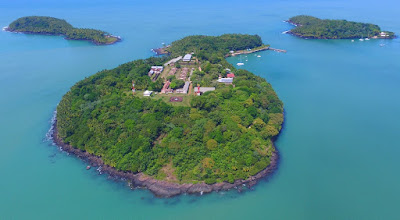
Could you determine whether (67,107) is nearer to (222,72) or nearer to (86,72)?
(86,72)

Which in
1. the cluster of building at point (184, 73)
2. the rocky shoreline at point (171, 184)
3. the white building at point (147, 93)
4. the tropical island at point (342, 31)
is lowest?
the rocky shoreline at point (171, 184)

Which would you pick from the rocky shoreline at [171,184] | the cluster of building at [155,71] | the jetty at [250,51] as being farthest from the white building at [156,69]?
the rocky shoreline at [171,184]

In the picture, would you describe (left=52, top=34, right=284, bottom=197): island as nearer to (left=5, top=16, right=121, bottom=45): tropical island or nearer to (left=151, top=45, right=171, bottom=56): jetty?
(left=151, top=45, right=171, bottom=56): jetty

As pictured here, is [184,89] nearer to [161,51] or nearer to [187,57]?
[187,57]

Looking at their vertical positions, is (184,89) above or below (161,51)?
below

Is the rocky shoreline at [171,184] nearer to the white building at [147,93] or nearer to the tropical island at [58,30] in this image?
the white building at [147,93]

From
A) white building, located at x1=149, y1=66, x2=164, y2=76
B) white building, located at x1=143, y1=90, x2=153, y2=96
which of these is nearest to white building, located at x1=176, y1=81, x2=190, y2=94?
white building, located at x1=143, y1=90, x2=153, y2=96

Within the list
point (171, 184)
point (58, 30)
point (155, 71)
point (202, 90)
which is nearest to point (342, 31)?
point (202, 90)
